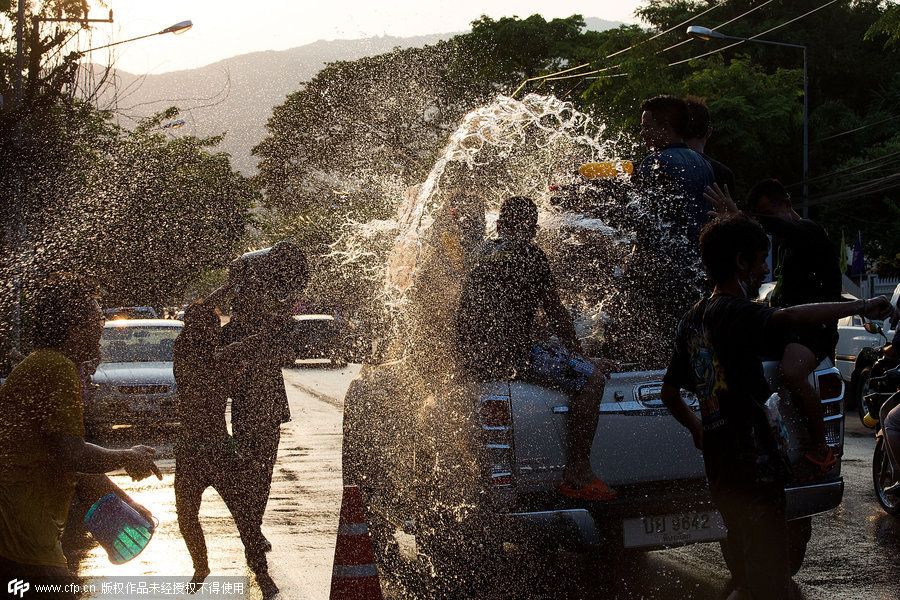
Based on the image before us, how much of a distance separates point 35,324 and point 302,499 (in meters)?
4.85

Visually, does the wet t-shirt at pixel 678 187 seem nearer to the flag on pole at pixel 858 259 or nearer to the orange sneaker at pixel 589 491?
the orange sneaker at pixel 589 491

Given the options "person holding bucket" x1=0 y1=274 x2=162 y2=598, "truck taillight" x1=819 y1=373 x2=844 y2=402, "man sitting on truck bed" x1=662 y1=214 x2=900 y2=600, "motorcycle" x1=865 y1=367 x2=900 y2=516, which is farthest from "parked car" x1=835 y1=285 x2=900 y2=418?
"person holding bucket" x1=0 y1=274 x2=162 y2=598

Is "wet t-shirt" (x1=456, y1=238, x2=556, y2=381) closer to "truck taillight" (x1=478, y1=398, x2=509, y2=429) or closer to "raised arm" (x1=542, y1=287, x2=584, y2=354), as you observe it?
"raised arm" (x1=542, y1=287, x2=584, y2=354)

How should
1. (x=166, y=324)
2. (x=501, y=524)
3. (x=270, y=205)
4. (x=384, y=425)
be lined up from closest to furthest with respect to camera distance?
1. (x=501, y=524)
2. (x=384, y=425)
3. (x=166, y=324)
4. (x=270, y=205)

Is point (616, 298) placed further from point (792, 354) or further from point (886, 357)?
point (886, 357)

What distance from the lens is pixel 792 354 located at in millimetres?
4594

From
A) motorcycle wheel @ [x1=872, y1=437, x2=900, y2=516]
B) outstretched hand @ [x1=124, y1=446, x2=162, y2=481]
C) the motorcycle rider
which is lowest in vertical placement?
motorcycle wheel @ [x1=872, y1=437, x2=900, y2=516]

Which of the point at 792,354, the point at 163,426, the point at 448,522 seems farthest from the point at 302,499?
the point at 163,426

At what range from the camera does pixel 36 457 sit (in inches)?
123

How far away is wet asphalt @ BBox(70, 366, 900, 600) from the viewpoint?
16.6 feet

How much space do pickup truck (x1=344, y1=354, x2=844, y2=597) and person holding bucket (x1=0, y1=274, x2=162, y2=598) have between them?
5.69 feet

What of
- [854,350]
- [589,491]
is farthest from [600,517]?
[854,350]

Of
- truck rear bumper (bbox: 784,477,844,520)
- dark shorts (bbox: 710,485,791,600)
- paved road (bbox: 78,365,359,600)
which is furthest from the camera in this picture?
paved road (bbox: 78,365,359,600)

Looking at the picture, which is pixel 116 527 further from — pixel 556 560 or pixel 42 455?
pixel 556 560
